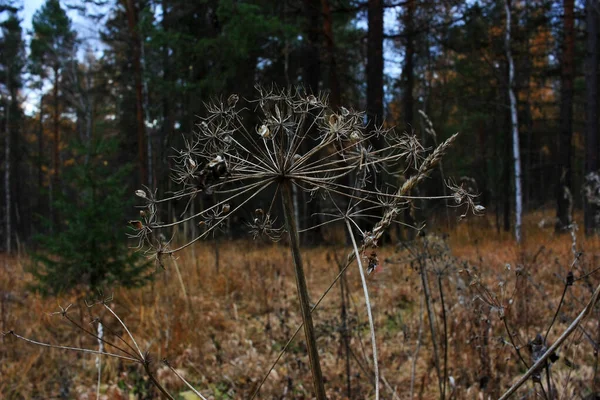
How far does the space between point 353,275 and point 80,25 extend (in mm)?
16401

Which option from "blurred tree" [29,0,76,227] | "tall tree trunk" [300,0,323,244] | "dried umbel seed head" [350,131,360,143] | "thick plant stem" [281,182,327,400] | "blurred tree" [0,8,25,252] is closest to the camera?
"thick plant stem" [281,182,327,400]

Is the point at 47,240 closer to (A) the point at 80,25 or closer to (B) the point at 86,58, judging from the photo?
(A) the point at 80,25

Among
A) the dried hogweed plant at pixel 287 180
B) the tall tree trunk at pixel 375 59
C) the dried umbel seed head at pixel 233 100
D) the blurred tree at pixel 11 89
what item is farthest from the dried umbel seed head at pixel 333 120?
the blurred tree at pixel 11 89

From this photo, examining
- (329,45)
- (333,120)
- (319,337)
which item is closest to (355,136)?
(333,120)

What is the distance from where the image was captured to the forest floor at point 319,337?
3.13 meters

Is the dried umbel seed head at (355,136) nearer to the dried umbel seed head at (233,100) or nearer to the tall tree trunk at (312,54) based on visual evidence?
the dried umbel seed head at (233,100)

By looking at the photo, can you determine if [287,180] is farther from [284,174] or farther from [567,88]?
[567,88]

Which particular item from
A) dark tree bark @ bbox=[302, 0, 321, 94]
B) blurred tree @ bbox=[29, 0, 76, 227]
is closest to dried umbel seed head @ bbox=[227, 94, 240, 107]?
dark tree bark @ bbox=[302, 0, 321, 94]

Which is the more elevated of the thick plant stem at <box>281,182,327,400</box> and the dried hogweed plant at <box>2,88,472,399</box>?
the dried hogweed plant at <box>2,88,472,399</box>

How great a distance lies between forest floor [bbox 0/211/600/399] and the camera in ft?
10.3

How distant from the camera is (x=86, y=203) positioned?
20.0 feet

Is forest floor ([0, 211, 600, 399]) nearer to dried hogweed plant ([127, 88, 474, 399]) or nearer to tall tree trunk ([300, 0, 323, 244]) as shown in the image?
dried hogweed plant ([127, 88, 474, 399])

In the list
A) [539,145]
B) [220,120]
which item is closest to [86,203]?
[220,120]

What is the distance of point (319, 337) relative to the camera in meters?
4.64
